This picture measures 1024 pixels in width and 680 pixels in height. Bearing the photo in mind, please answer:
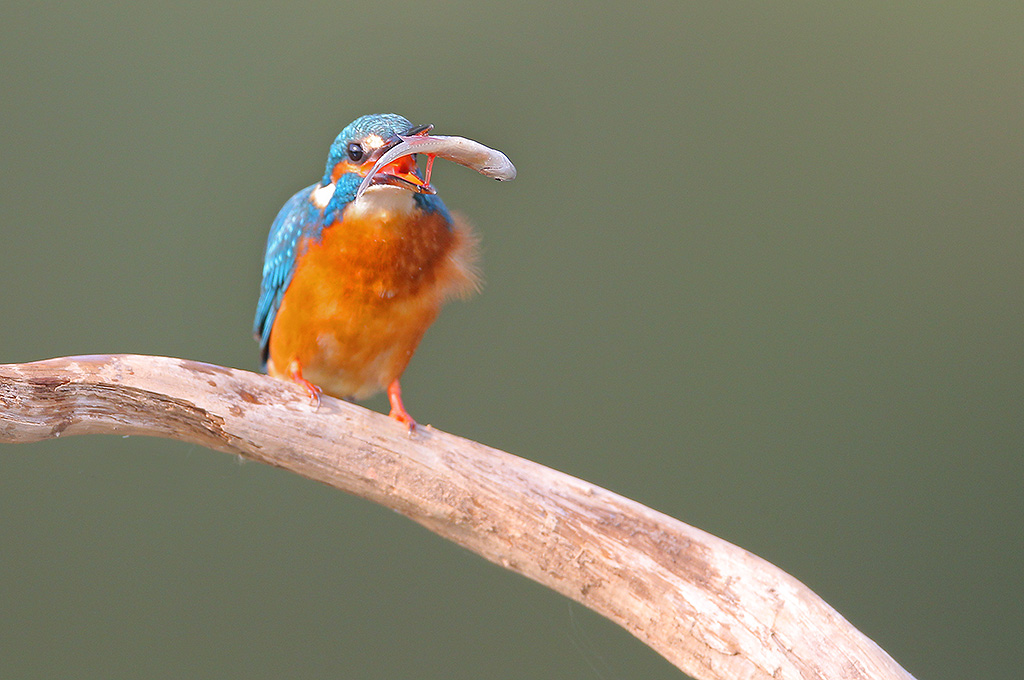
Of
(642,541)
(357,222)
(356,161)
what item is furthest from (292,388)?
(642,541)

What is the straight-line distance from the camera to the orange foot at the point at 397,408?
1884 millimetres

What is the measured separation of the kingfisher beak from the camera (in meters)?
1.70

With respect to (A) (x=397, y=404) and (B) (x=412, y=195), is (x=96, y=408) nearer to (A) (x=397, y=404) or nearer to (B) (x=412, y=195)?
(A) (x=397, y=404)

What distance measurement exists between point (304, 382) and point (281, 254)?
0.30 metres

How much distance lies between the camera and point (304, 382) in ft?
6.28

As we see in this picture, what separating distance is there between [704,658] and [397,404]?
0.81 meters

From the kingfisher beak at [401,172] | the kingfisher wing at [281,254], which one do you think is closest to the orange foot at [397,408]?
the kingfisher wing at [281,254]

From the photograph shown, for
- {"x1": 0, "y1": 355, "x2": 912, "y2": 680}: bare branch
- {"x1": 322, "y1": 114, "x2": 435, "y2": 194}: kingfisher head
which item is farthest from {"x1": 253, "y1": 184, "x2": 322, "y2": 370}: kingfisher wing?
{"x1": 0, "y1": 355, "x2": 912, "y2": 680}: bare branch

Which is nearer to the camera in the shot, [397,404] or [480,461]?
[480,461]

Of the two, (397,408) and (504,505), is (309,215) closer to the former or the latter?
(397,408)

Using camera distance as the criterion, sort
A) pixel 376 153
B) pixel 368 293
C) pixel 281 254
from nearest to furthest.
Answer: pixel 376 153 → pixel 368 293 → pixel 281 254

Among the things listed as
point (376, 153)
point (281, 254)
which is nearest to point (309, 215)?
point (281, 254)

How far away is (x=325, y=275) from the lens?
73.9 inches

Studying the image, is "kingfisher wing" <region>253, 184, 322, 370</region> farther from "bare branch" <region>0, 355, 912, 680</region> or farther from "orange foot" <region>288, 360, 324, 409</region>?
"bare branch" <region>0, 355, 912, 680</region>
